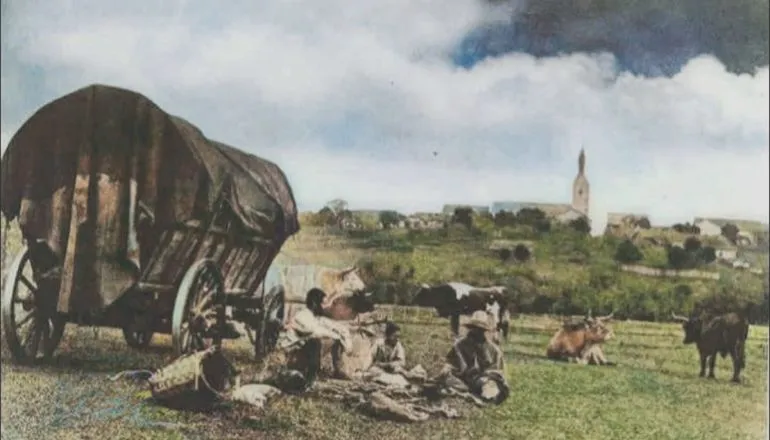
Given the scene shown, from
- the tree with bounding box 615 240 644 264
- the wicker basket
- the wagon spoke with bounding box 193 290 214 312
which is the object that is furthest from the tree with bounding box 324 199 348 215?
the tree with bounding box 615 240 644 264

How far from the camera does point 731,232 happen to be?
379 centimetres

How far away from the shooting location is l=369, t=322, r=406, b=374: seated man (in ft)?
13.0

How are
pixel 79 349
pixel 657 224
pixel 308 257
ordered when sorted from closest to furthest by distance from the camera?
1. pixel 657 224
2. pixel 308 257
3. pixel 79 349

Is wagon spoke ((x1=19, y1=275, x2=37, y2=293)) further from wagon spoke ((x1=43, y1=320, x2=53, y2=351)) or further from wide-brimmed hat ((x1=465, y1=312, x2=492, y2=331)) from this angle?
wide-brimmed hat ((x1=465, y1=312, x2=492, y2=331))

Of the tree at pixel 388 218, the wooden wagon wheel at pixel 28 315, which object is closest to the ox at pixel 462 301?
the tree at pixel 388 218

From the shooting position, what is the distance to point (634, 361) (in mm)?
3822

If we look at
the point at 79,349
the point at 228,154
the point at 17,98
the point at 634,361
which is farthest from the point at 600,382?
the point at 17,98

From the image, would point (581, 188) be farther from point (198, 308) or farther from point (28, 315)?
point (28, 315)

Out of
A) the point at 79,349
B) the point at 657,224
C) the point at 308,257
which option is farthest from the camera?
the point at 79,349

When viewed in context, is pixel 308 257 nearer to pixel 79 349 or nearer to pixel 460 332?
pixel 460 332

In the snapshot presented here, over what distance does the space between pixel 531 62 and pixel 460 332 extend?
0.91m

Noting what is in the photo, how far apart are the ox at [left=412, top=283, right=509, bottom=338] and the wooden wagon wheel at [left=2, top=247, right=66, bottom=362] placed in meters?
1.39

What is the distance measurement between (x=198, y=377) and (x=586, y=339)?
133 cm

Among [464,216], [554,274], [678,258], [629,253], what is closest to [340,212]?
[464,216]
